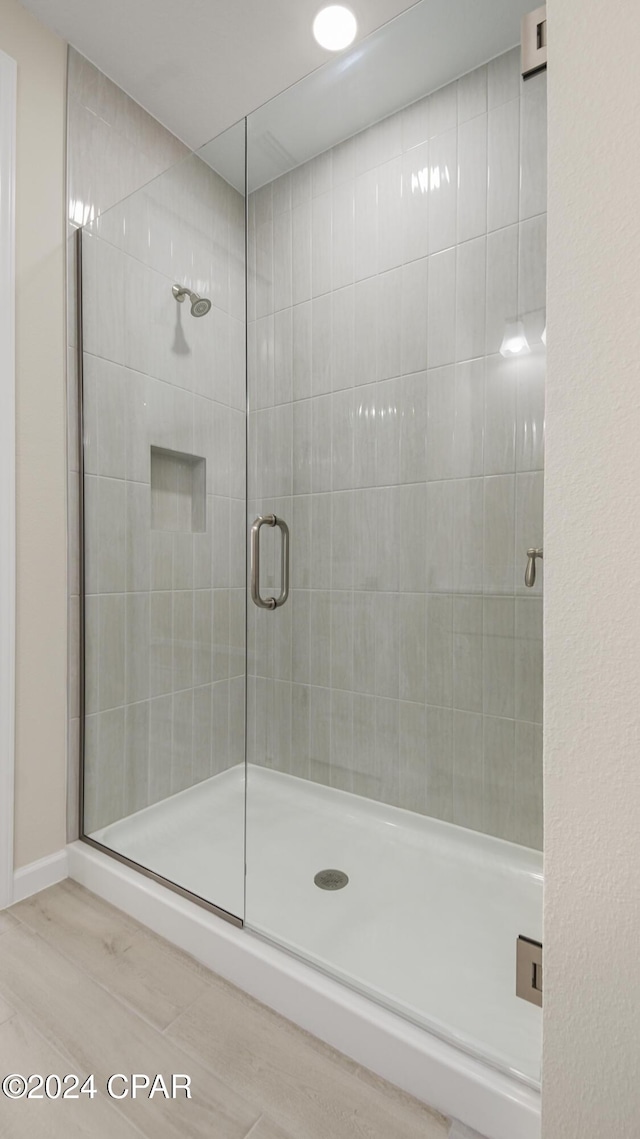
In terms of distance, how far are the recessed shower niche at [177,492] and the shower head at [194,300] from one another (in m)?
0.40

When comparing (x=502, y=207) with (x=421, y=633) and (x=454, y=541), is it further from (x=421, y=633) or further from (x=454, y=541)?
(x=421, y=633)

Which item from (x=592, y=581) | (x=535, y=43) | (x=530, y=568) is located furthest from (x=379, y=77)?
(x=592, y=581)

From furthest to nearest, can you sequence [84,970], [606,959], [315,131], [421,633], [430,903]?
1. [421,633]
2. [315,131]
3. [430,903]
4. [84,970]
5. [606,959]

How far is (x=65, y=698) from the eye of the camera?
1682 mm

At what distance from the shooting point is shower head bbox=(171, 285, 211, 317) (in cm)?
158

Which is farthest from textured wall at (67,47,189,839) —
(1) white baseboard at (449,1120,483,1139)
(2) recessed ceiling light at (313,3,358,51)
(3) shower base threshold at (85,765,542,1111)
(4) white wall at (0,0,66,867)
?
(1) white baseboard at (449,1120,483,1139)

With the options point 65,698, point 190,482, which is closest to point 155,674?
point 65,698

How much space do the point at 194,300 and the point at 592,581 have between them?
1.40 meters

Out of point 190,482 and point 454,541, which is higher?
point 190,482

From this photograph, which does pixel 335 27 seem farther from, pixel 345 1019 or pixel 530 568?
pixel 345 1019

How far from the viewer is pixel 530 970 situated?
0.90 metres

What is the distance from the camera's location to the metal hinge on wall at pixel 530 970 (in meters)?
0.89

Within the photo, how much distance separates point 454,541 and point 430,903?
A: 991 millimetres

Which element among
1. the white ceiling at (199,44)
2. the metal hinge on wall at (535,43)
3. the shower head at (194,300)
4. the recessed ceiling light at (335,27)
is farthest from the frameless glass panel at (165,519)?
the metal hinge on wall at (535,43)
